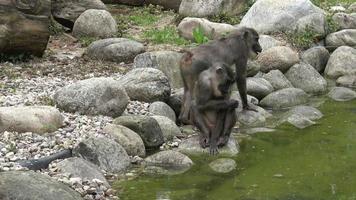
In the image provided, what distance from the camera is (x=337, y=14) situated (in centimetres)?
1698

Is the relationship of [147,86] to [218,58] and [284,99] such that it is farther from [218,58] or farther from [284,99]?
[284,99]

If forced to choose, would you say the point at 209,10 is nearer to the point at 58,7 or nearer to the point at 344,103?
the point at 58,7

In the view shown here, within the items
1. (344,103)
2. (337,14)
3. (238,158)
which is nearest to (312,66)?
(344,103)

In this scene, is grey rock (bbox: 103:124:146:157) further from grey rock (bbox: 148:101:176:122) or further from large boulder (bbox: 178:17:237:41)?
large boulder (bbox: 178:17:237:41)

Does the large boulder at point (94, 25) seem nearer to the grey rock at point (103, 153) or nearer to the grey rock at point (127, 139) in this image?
the grey rock at point (127, 139)

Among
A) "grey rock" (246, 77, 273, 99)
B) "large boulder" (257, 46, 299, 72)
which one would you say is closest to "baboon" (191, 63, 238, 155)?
"grey rock" (246, 77, 273, 99)

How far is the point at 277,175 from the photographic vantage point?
27.6ft

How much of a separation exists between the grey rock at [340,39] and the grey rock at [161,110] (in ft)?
21.5

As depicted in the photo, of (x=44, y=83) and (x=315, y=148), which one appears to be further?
(x=44, y=83)

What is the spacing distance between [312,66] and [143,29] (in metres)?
4.46

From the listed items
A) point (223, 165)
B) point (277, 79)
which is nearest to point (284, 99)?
point (277, 79)

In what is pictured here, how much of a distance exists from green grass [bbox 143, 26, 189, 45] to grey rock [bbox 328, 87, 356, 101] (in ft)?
11.5

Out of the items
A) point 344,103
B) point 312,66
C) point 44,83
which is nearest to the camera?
point 44,83

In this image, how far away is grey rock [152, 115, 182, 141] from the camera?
31.9ft
